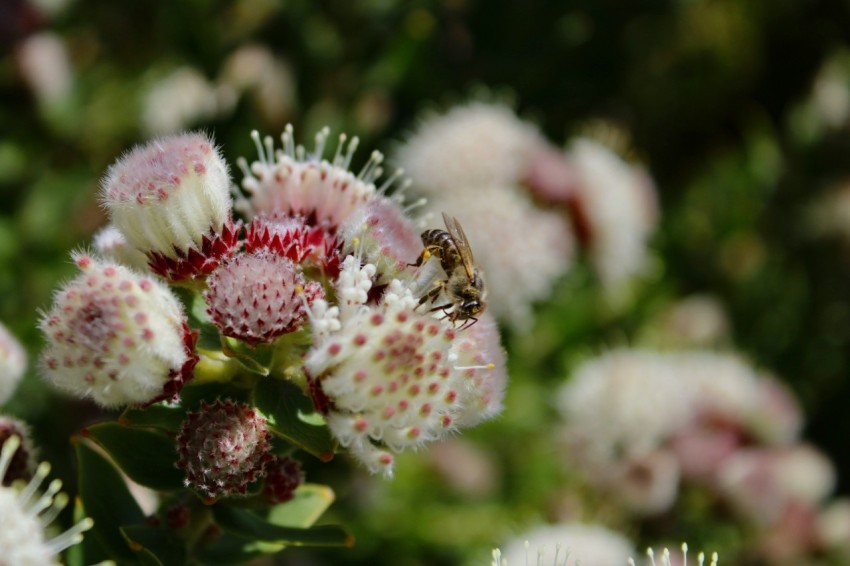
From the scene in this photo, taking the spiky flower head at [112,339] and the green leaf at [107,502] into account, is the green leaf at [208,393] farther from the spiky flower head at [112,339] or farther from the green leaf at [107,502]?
the green leaf at [107,502]

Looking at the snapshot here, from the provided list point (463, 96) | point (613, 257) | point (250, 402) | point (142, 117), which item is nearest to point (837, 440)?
point (613, 257)

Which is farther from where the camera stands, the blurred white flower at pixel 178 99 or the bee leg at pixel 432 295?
the blurred white flower at pixel 178 99

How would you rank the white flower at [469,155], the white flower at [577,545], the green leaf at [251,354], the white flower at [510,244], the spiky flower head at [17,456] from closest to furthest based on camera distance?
the green leaf at [251,354] → the spiky flower head at [17,456] → the white flower at [577,545] → the white flower at [510,244] → the white flower at [469,155]

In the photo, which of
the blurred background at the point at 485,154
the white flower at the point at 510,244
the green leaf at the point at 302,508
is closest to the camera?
the green leaf at the point at 302,508

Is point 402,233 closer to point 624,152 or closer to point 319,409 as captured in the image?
Answer: point 319,409

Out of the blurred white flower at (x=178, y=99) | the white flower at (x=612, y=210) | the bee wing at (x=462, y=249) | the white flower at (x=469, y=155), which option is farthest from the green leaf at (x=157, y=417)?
the blurred white flower at (x=178, y=99)

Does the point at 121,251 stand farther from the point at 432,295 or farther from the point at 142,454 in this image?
the point at 432,295
